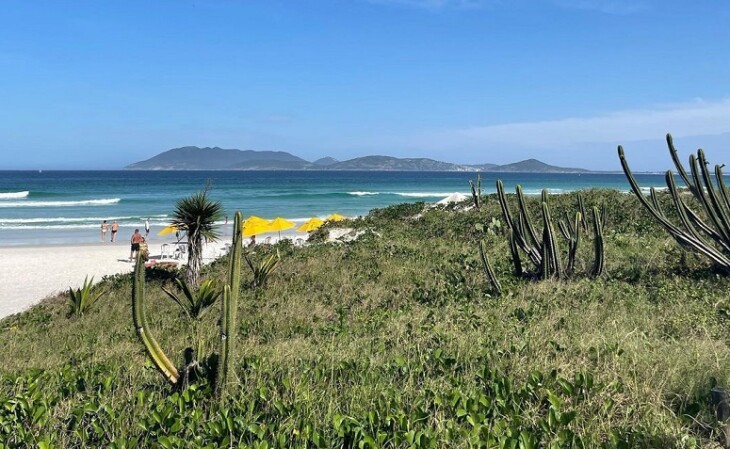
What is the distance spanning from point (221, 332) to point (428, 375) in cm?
153

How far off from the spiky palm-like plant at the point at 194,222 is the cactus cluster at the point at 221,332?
8822mm

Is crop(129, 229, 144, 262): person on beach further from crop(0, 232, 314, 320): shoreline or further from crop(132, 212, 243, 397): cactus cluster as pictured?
crop(132, 212, 243, 397): cactus cluster

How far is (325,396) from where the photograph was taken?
352cm

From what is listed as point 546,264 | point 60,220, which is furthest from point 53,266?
point 60,220

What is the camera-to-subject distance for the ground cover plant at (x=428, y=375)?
303cm

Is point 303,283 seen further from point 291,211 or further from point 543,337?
point 291,211

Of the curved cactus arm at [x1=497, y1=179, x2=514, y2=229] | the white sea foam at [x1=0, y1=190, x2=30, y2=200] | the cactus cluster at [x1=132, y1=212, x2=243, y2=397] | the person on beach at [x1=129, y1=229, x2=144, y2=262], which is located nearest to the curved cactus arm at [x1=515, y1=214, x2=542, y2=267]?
the curved cactus arm at [x1=497, y1=179, x2=514, y2=229]

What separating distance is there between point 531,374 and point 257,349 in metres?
2.66

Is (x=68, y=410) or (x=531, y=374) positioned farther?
(x=531, y=374)

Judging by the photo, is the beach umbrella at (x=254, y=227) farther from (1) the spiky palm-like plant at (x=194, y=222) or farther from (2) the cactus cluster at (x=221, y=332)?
(2) the cactus cluster at (x=221, y=332)

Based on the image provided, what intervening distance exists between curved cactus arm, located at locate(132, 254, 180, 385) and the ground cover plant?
0.14m

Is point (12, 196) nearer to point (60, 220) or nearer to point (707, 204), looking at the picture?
point (60, 220)

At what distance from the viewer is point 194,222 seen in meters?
12.4

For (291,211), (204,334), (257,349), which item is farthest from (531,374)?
(291,211)
